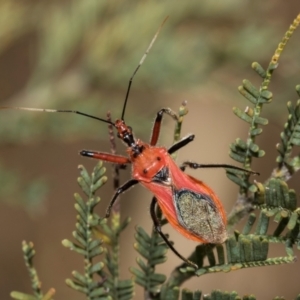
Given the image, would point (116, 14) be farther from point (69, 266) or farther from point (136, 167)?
point (69, 266)

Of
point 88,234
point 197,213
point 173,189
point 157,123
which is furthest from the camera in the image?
point 157,123

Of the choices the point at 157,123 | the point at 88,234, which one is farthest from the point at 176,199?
the point at 88,234

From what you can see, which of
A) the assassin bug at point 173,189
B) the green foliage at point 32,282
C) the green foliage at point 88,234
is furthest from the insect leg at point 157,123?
the green foliage at point 32,282

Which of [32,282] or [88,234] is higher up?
[88,234]

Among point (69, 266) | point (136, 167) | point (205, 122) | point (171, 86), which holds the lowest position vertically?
point (69, 266)

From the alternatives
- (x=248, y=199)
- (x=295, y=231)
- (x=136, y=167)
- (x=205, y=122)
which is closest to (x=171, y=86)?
(x=136, y=167)

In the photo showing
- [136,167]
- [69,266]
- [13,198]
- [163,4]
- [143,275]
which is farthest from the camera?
[69,266]

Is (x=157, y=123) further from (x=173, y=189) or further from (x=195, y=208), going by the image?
(x=195, y=208)

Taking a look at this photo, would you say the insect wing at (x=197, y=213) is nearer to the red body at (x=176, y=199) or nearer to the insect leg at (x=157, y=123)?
the red body at (x=176, y=199)
